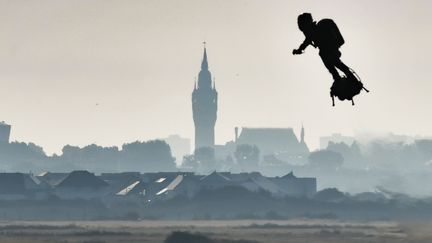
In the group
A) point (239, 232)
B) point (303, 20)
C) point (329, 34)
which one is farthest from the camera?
point (239, 232)

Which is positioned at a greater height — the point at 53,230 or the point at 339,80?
the point at 53,230

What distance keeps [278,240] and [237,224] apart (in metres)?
39.7

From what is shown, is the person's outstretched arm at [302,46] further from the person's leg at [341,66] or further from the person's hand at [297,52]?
the person's leg at [341,66]

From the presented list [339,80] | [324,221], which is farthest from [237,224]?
[339,80]

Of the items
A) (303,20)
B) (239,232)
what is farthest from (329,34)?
(239,232)

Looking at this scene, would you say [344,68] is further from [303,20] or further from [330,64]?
[303,20]

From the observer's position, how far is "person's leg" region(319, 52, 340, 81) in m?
12.9

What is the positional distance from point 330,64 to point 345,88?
12.7 inches

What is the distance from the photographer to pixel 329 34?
508 inches

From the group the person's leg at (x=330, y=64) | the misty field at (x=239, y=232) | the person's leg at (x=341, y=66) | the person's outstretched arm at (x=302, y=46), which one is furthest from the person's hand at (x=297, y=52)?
the misty field at (x=239, y=232)

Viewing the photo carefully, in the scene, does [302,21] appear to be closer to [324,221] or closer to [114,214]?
[324,221]

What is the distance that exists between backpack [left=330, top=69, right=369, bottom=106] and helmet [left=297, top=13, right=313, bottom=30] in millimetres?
664

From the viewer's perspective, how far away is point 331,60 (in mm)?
13023

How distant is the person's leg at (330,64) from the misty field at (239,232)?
97.6 meters
